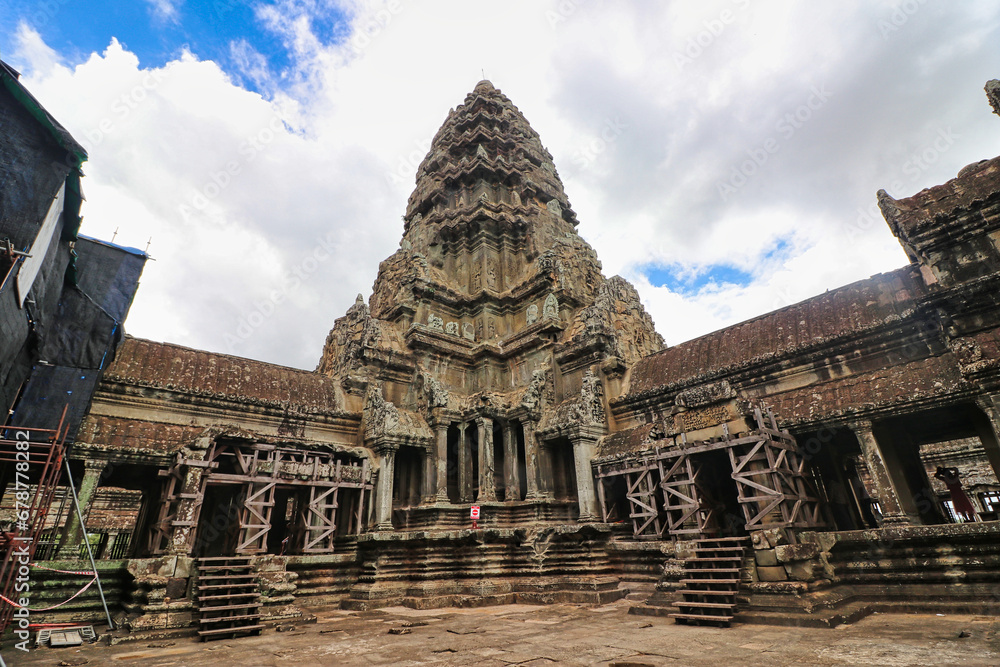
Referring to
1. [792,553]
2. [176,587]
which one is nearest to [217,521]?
[176,587]

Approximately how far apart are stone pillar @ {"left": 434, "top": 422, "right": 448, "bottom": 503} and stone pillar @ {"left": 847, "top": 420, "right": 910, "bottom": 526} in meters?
11.0

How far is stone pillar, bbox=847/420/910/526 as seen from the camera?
9742mm

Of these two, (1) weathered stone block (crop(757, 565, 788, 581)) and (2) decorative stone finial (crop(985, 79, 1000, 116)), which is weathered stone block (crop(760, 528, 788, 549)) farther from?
(2) decorative stone finial (crop(985, 79, 1000, 116))

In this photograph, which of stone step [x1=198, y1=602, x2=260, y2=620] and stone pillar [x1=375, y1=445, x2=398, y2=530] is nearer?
stone step [x1=198, y1=602, x2=260, y2=620]

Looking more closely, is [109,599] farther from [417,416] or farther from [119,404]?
[417,416]

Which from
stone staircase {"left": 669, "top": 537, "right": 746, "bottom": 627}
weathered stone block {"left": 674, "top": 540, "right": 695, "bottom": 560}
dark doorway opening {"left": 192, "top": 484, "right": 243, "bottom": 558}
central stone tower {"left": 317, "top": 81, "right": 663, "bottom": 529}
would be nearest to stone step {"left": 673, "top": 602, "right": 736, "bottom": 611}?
stone staircase {"left": 669, "top": 537, "right": 746, "bottom": 627}

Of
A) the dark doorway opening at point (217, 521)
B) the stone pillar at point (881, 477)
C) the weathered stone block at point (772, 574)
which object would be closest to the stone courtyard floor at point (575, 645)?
the weathered stone block at point (772, 574)

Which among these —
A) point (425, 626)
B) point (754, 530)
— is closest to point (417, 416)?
point (425, 626)

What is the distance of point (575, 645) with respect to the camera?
7.06m

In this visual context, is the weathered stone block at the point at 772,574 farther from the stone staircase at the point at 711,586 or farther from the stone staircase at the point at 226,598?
the stone staircase at the point at 226,598

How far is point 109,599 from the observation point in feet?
35.6

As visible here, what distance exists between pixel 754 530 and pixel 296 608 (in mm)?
9902

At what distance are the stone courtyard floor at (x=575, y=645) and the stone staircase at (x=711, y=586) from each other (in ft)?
1.11

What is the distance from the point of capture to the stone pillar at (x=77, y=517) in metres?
11.1
